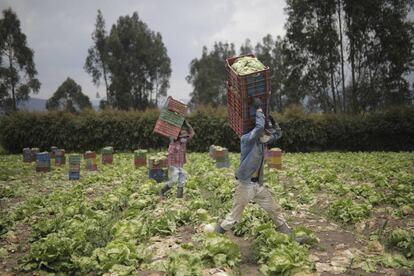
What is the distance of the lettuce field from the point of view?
4.82 metres

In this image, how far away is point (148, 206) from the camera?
8.55m

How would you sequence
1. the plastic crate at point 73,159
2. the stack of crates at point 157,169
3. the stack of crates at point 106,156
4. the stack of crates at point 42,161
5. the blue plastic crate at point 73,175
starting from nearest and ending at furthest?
1. the stack of crates at point 157,169
2. the plastic crate at point 73,159
3. the blue plastic crate at point 73,175
4. the stack of crates at point 42,161
5. the stack of crates at point 106,156

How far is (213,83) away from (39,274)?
2486 inches

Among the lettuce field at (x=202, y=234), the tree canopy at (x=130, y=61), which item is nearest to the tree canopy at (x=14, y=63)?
the tree canopy at (x=130, y=61)

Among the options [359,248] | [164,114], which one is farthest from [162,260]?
[164,114]

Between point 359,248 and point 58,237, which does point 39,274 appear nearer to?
point 58,237

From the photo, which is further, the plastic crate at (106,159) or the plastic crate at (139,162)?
the plastic crate at (106,159)

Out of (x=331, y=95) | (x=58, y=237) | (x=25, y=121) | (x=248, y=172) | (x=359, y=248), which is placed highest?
(x=331, y=95)

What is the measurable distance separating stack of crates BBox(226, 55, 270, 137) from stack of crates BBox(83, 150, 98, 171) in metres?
11.5

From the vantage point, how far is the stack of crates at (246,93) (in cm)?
524

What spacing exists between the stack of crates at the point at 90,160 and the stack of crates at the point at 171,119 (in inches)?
304

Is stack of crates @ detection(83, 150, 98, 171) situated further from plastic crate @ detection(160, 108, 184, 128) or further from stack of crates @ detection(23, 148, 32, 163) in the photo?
plastic crate @ detection(160, 108, 184, 128)

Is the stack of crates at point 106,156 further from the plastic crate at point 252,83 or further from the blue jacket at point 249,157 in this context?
the plastic crate at point 252,83

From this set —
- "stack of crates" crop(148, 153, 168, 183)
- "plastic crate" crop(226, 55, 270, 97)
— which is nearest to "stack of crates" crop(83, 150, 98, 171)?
"stack of crates" crop(148, 153, 168, 183)
